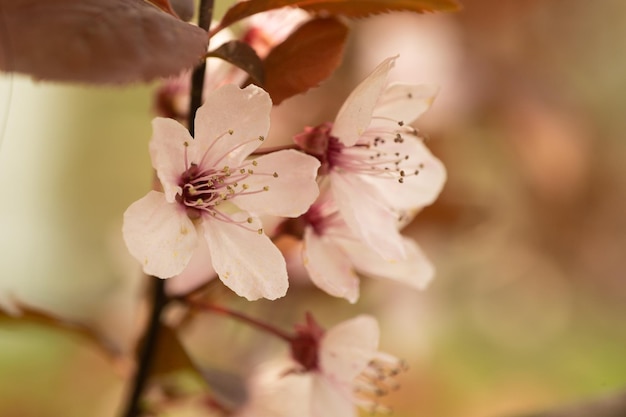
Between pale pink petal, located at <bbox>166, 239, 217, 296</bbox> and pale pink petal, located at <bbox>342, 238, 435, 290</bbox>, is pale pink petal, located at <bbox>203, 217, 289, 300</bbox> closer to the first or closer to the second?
pale pink petal, located at <bbox>342, 238, 435, 290</bbox>

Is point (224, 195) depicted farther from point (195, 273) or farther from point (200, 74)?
point (195, 273)

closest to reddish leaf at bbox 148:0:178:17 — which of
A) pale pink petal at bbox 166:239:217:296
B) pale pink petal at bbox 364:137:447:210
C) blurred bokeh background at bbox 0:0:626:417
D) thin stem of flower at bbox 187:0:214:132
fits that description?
thin stem of flower at bbox 187:0:214:132

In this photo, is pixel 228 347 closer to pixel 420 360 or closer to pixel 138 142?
pixel 420 360

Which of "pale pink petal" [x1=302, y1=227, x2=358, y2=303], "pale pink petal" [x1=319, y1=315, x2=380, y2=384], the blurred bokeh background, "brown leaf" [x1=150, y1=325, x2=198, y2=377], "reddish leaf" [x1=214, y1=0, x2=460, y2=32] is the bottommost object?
the blurred bokeh background

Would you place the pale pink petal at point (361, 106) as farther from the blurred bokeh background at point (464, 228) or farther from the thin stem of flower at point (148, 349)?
the blurred bokeh background at point (464, 228)

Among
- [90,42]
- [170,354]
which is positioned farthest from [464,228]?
[90,42]

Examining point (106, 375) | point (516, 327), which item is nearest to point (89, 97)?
point (106, 375)
